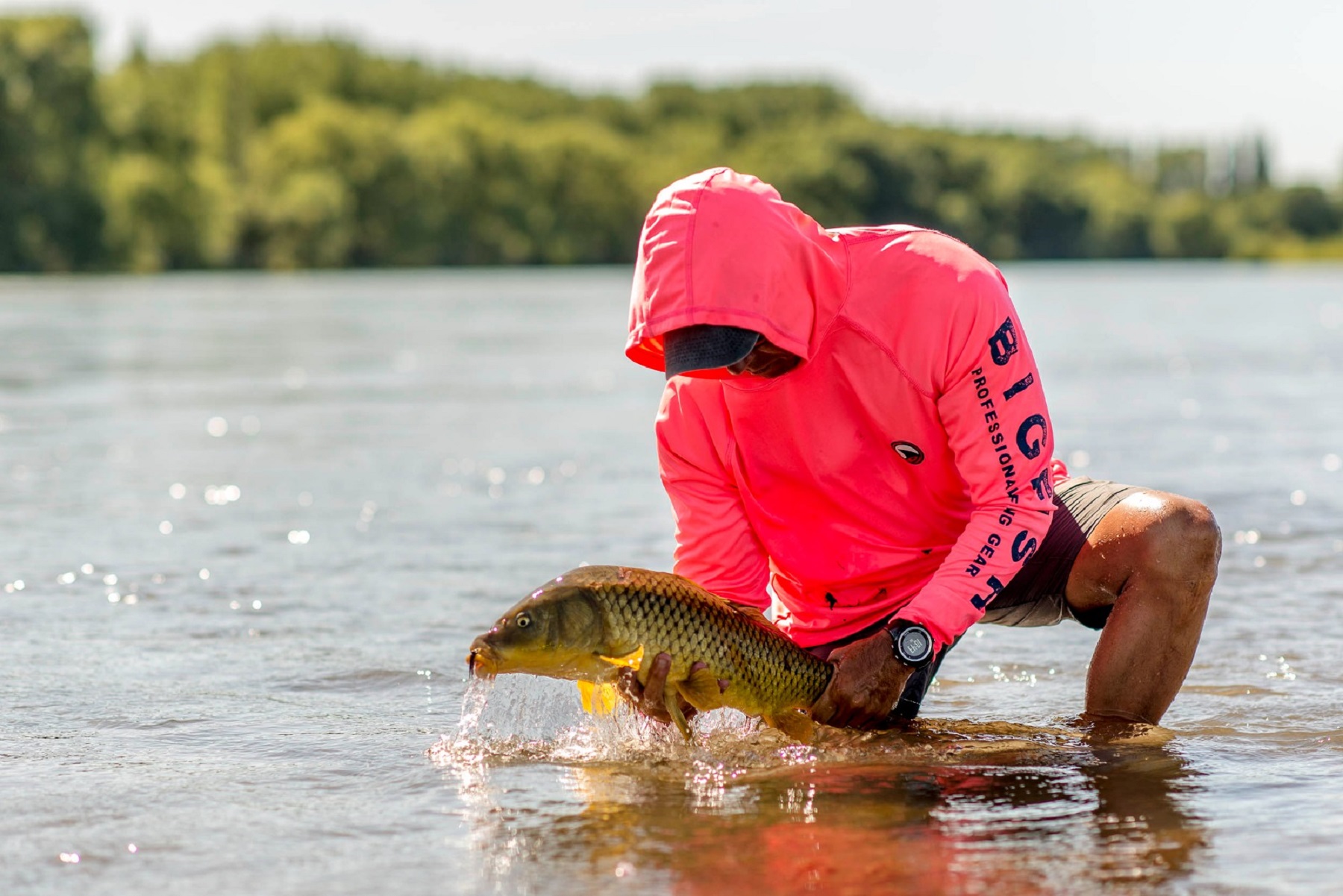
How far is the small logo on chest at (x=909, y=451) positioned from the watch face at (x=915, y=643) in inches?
19.2

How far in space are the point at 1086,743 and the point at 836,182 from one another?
147887mm

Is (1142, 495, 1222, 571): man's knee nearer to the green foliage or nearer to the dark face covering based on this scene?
the dark face covering

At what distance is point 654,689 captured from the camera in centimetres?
435

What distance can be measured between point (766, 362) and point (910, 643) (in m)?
0.81

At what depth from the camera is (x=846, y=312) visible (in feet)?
14.8

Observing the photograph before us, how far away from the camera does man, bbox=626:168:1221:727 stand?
4262 mm

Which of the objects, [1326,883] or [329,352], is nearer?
[1326,883]

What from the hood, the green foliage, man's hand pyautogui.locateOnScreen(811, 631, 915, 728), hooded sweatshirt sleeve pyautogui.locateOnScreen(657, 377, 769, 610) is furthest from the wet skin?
the green foliage

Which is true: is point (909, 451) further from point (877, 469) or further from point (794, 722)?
point (794, 722)

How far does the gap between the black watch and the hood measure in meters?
0.75

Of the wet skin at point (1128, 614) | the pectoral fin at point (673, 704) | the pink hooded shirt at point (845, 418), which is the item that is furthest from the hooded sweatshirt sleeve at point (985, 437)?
the pectoral fin at point (673, 704)

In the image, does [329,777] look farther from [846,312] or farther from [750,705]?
[846,312]

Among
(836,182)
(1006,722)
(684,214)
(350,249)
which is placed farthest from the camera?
(836,182)

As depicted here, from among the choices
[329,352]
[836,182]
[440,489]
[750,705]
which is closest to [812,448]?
[750,705]
